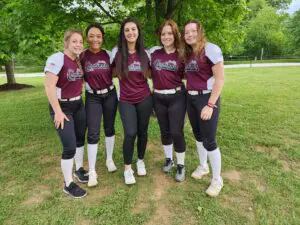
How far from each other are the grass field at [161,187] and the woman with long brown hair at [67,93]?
41 cm

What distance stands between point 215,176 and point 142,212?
1042mm

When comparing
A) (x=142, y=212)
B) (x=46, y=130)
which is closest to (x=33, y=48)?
(x=46, y=130)

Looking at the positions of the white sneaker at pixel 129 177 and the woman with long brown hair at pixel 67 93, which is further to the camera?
the white sneaker at pixel 129 177

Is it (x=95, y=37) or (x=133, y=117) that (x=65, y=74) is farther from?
(x=133, y=117)

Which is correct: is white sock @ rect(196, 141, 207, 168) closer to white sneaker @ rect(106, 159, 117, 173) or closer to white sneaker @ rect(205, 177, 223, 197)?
white sneaker @ rect(205, 177, 223, 197)

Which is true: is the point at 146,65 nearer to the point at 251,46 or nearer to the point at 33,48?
the point at 33,48

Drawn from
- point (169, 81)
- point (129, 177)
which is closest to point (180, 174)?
point (129, 177)

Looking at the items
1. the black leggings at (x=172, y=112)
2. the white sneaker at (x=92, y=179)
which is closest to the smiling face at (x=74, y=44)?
the black leggings at (x=172, y=112)

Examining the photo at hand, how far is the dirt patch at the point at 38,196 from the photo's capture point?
3.43 meters

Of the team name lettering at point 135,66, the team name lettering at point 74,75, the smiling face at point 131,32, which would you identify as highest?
the smiling face at point 131,32

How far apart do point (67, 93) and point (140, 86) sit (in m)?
0.88

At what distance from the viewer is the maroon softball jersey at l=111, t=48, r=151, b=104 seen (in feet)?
11.5

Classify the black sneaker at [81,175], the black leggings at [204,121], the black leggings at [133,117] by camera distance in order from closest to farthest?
1. the black leggings at [204,121]
2. the black leggings at [133,117]
3. the black sneaker at [81,175]

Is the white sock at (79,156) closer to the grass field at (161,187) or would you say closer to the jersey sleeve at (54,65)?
the grass field at (161,187)
